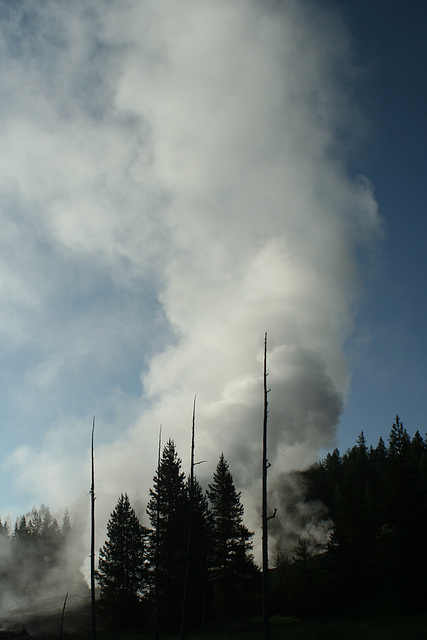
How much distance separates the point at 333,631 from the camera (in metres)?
34.9

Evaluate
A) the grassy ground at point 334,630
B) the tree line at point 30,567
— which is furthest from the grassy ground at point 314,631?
the tree line at point 30,567

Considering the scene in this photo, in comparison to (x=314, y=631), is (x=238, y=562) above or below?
above

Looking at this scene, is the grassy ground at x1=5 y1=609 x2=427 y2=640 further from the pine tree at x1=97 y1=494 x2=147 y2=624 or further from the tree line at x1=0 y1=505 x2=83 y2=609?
the tree line at x1=0 y1=505 x2=83 y2=609

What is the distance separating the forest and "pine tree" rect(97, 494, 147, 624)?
0.36 feet

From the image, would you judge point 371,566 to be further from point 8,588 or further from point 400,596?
point 8,588

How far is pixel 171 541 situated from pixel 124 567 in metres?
11.6

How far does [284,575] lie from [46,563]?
8258 centimetres

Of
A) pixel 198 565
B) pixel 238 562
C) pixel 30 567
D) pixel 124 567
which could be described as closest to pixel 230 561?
pixel 238 562

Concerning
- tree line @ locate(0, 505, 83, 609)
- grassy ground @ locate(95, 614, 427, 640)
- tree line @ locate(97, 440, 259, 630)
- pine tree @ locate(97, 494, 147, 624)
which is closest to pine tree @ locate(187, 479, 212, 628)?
tree line @ locate(97, 440, 259, 630)

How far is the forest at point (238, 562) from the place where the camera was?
134 ft

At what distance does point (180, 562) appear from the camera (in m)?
47.2

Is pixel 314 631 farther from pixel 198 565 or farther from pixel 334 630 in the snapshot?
pixel 198 565

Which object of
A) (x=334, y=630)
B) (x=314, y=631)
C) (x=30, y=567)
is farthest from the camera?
(x=30, y=567)

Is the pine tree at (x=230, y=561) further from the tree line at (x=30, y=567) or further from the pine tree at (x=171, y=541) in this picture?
the tree line at (x=30, y=567)
